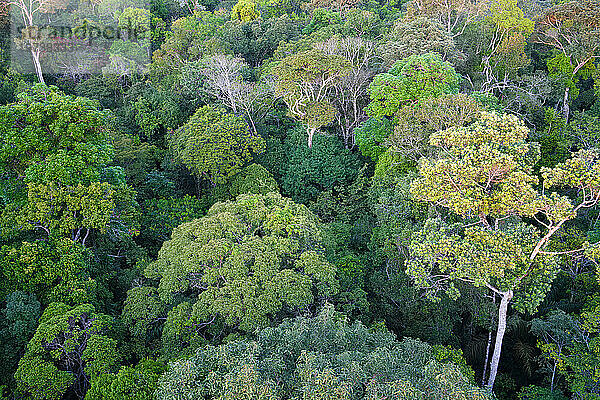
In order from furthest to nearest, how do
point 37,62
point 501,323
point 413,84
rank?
1. point 37,62
2. point 413,84
3. point 501,323

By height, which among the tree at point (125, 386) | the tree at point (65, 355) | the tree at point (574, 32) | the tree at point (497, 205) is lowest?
the tree at point (65, 355)

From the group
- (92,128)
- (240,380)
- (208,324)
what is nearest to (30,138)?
(92,128)

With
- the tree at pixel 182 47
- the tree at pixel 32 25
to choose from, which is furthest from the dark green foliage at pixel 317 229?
the tree at pixel 182 47

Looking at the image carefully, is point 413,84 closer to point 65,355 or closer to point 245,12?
point 65,355

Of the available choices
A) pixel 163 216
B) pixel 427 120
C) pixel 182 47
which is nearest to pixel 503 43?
pixel 427 120

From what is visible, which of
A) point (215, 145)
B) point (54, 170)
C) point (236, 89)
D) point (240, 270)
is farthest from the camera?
point (236, 89)

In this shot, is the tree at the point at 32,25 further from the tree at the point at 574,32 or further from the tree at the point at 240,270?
the tree at the point at 574,32

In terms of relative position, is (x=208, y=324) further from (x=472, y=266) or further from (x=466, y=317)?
(x=466, y=317)
